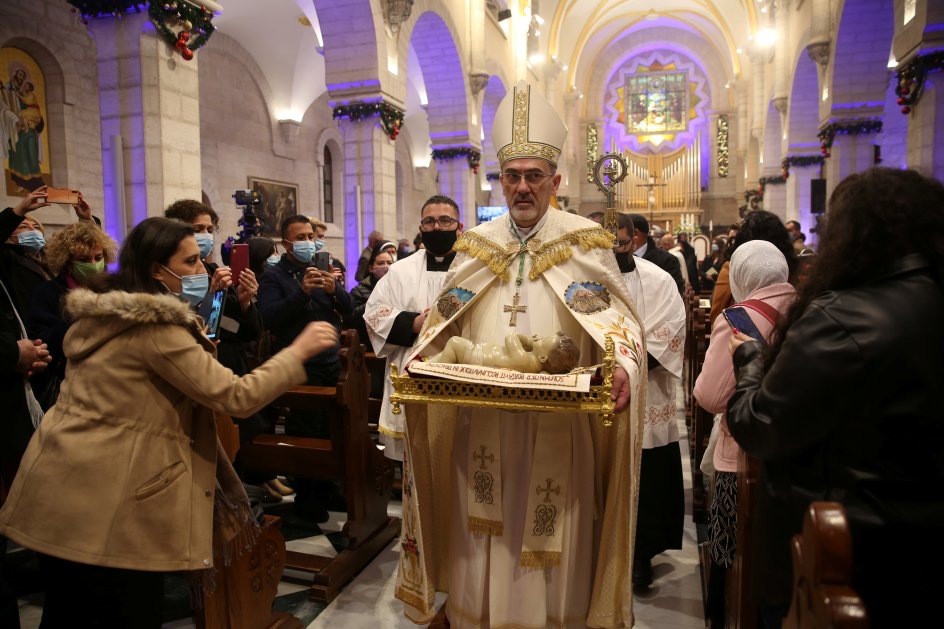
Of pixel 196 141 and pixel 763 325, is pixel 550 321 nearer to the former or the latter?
pixel 763 325

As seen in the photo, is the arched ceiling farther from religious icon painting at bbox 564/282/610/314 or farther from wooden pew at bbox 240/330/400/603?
religious icon painting at bbox 564/282/610/314

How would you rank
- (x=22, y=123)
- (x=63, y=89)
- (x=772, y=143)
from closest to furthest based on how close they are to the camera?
(x=22, y=123), (x=63, y=89), (x=772, y=143)

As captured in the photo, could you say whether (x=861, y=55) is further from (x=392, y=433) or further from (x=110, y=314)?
(x=110, y=314)

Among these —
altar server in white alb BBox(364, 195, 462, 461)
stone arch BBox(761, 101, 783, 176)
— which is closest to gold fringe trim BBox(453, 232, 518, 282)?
altar server in white alb BBox(364, 195, 462, 461)

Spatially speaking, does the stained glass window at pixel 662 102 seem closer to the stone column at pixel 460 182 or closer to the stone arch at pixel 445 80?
the stone arch at pixel 445 80

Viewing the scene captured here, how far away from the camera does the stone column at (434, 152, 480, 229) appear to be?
1398 cm

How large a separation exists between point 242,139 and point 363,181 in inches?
166

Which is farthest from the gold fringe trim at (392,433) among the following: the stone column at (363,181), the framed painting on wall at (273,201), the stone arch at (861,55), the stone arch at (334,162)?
the stone arch at (334,162)

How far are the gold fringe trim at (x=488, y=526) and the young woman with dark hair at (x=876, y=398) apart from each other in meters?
1.14

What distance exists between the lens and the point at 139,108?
581cm

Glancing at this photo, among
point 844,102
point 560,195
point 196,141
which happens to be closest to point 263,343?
point 196,141

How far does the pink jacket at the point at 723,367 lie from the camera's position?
2385 mm

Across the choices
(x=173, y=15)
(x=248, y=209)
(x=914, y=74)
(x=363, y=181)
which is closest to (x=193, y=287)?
(x=248, y=209)

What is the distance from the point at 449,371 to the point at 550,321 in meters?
0.64
